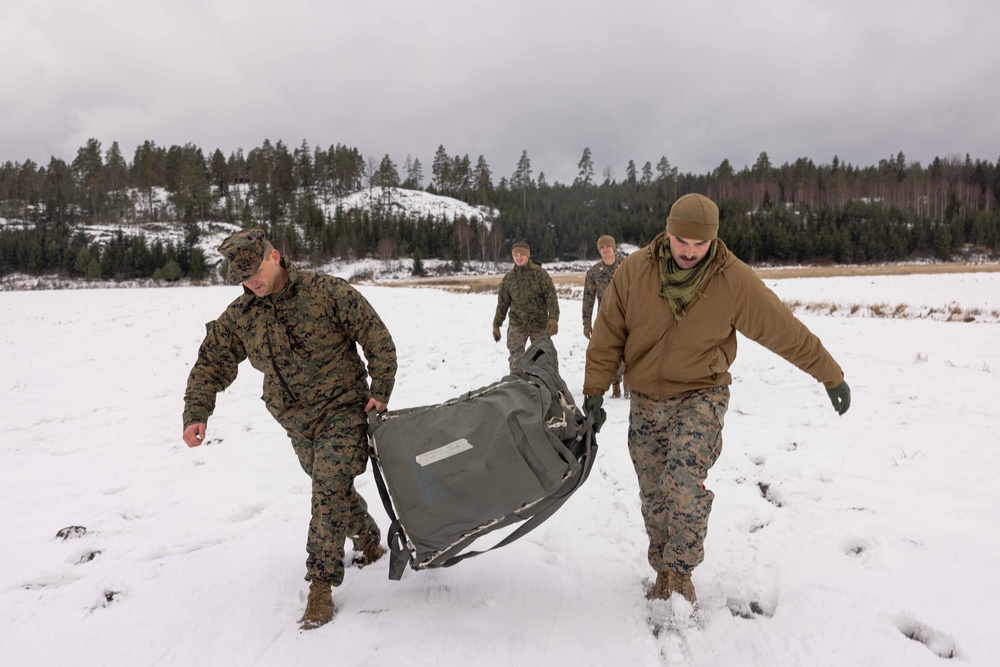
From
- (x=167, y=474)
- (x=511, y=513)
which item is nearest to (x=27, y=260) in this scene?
(x=167, y=474)

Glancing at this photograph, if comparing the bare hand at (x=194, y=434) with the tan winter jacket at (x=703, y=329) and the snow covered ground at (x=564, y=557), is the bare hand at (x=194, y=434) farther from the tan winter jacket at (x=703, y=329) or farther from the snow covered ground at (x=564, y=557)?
the tan winter jacket at (x=703, y=329)

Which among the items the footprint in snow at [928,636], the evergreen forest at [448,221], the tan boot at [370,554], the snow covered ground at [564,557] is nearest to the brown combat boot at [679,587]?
the snow covered ground at [564,557]

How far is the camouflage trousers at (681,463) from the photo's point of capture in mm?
3045

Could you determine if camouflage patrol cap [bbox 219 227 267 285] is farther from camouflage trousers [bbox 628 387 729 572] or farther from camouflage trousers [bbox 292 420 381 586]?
camouflage trousers [bbox 628 387 729 572]

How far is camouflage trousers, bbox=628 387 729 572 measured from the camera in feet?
9.99

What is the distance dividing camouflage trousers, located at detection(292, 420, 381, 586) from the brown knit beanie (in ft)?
7.94

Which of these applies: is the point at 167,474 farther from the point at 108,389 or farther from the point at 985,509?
the point at 985,509

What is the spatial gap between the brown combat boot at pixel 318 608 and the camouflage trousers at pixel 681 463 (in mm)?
2145

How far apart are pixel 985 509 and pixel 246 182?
473 ft

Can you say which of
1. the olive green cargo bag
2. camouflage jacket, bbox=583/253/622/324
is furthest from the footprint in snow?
camouflage jacket, bbox=583/253/622/324

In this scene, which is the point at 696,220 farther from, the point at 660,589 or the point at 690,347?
the point at 660,589

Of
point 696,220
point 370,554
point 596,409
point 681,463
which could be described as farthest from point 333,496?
point 696,220

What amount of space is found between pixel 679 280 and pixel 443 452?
68.6 inches

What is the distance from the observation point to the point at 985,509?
3.95 metres
